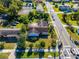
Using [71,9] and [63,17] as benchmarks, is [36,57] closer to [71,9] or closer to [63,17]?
[63,17]

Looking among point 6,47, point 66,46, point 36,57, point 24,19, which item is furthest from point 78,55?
point 24,19

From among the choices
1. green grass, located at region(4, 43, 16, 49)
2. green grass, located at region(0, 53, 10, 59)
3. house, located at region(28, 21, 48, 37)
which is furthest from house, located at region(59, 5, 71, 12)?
green grass, located at region(0, 53, 10, 59)

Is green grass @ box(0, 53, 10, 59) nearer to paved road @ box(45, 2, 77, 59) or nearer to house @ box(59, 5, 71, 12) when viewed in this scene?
paved road @ box(45, 2, 77, 59)

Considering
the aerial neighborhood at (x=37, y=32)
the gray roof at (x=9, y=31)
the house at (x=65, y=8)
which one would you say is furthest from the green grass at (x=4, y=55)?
the house at (x=65, y=8)

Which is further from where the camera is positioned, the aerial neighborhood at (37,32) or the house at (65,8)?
the house at (65,8)

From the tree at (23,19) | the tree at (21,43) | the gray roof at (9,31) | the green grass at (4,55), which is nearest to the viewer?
the green grass at (4,55)

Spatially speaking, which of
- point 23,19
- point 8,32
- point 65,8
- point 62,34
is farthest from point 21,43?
point 65,8

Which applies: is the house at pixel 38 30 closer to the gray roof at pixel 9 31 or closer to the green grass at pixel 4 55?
the gray roof at pixel 9 31

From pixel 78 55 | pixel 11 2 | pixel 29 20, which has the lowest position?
pixel 78 55
